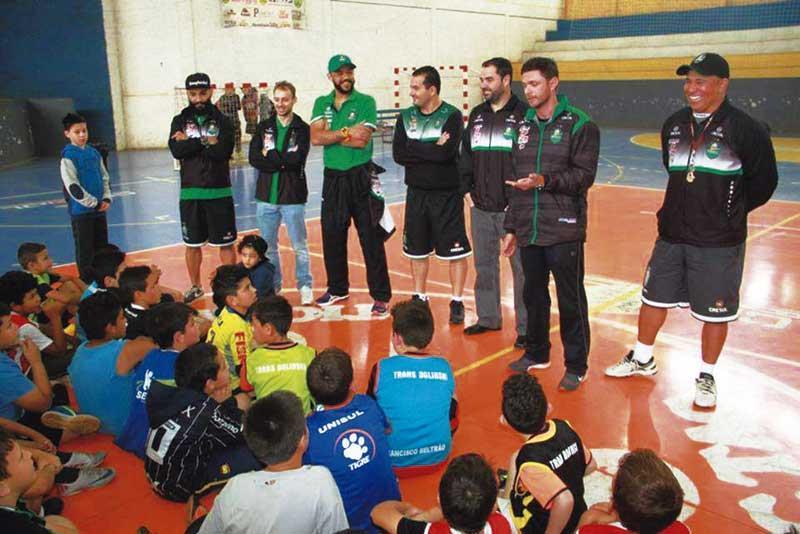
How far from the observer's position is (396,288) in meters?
7.30

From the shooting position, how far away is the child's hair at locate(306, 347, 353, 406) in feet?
10.0

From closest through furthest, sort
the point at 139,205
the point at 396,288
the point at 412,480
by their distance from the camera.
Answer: the point at 412,480, the point at 396,288, the point at 139,205

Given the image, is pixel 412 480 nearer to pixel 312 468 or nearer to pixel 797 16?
pixel 312 468

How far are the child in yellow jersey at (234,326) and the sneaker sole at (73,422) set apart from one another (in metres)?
0.84

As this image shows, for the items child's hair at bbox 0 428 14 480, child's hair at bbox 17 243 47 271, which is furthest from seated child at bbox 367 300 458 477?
child's hair at bbox 17 243 47 271

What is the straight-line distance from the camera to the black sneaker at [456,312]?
617 centimetres

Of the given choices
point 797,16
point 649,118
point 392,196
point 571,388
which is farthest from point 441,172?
point 797,16

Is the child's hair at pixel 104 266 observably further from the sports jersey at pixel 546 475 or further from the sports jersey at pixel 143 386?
the sports jersey at pixel 546 475

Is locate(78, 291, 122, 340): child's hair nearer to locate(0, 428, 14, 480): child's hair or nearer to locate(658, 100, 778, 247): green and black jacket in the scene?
locate(0, 428, 14, 480): child's hair

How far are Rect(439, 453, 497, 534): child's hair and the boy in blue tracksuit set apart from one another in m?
5.57

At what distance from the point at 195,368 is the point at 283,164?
3444 mm

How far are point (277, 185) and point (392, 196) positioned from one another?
640 cm

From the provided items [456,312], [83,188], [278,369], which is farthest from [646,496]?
[83,188]

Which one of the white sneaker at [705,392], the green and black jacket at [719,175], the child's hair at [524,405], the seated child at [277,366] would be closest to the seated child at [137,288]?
the seated child at [277,366]
